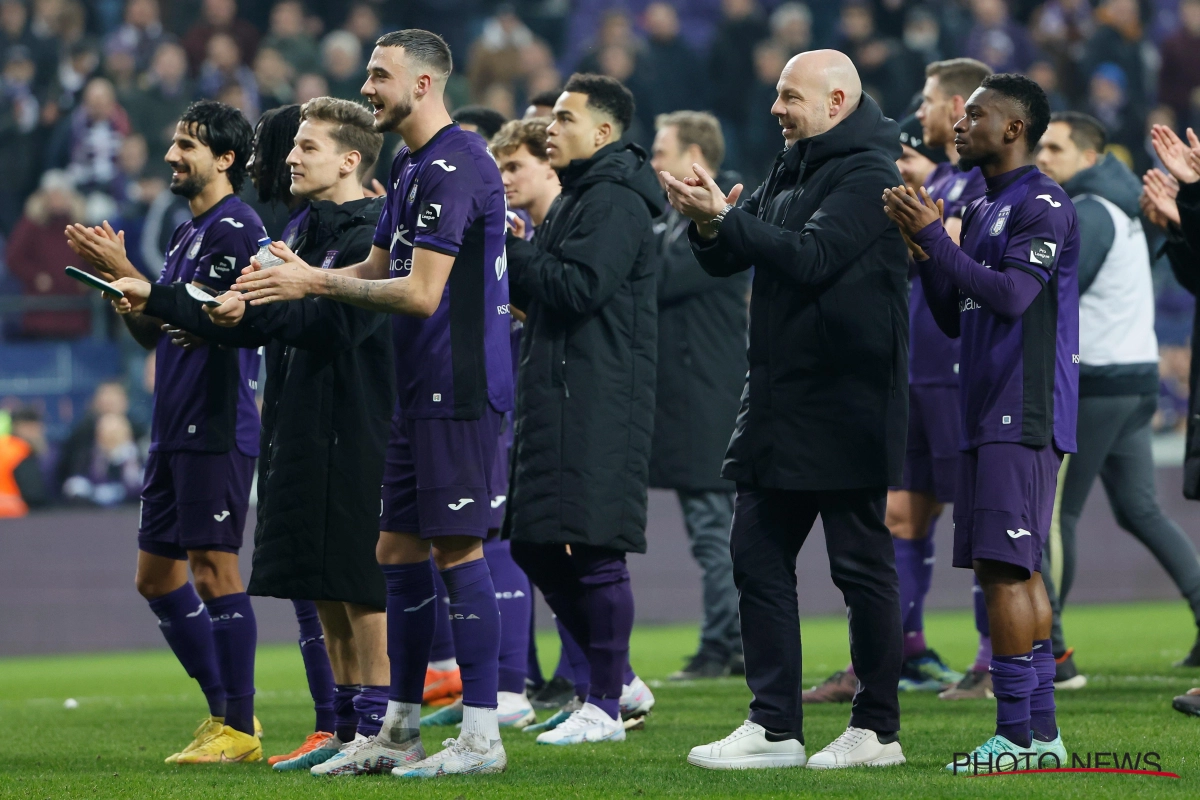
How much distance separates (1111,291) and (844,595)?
3.22m

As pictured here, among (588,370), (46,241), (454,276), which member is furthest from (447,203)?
(46,241)

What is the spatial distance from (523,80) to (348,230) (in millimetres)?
10739

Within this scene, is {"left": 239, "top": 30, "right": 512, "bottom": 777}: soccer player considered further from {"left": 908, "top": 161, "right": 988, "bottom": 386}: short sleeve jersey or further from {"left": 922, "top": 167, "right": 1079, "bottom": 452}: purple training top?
{"left": 908, "top": 161, "right": 988, "bottom": 386}: short sleeve jersey

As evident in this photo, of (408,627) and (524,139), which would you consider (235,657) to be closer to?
(408,627)

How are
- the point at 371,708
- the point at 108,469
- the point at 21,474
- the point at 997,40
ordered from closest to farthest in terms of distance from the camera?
the point at 371,708
the point at 21,474
the point at 108,469
the point at 997,40

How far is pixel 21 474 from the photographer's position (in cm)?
1138

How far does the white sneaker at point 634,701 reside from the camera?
6152 mm

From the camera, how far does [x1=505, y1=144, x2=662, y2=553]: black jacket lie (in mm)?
5438

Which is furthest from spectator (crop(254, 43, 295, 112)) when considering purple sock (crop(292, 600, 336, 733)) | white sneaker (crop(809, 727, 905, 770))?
white sneaker (crop(809, 727, 905, 770))

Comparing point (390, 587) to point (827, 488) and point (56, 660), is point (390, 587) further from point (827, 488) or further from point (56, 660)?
point (56, 660)

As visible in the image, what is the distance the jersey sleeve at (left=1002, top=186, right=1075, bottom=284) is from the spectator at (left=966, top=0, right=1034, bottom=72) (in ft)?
38.7

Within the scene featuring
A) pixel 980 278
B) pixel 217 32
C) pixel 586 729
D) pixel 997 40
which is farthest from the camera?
pixel 997 40

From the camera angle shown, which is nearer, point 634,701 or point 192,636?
point 192,636

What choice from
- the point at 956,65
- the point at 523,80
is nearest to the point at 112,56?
the point at 523,80
